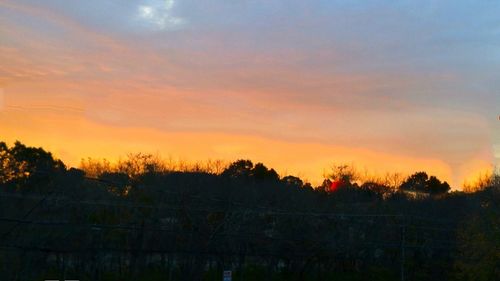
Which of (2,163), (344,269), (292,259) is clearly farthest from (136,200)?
(344,269)

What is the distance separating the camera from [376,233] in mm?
52469

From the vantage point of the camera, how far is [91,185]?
123 ft

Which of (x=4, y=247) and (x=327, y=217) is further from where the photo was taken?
(x=327, y=217)

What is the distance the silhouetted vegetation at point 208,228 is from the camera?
3303 centimetres

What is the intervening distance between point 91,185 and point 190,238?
6.35 metres

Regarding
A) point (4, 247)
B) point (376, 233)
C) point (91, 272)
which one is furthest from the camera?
point (376, 233)

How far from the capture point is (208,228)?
39.9 metres

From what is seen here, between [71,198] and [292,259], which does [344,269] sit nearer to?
[292,259]

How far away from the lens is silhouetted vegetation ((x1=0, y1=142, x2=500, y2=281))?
33.0 m

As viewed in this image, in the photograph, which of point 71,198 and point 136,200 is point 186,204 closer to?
point 136,200

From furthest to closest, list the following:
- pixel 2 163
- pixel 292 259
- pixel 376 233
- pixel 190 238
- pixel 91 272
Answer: pixel 376 233 → pixel 292 259 → pixel 190 238 → pixel 91 272 → pixel 2 163

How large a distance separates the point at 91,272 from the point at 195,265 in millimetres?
6905

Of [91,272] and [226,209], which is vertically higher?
[226,209]

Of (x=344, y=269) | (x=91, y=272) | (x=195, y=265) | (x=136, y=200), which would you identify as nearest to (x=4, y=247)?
(x=91, y=272)
